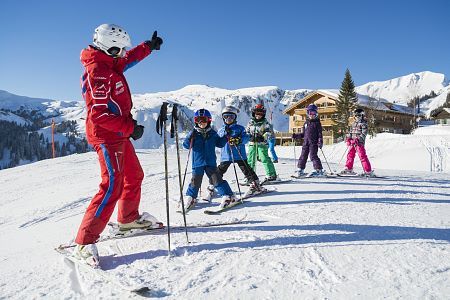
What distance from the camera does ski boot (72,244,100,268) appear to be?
3057mm

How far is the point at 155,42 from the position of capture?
4.52 m

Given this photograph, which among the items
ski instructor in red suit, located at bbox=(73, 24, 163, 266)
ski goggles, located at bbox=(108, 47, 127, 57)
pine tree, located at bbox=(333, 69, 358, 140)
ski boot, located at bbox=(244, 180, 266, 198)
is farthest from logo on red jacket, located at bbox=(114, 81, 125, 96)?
pine tree, located at bbox=(333, 69, 358, 140)

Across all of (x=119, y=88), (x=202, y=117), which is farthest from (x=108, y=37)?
(x=202, y=117)

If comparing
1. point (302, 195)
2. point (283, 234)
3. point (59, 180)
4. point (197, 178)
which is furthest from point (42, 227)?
point (59, 180)

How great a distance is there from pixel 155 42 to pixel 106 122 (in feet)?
5.60

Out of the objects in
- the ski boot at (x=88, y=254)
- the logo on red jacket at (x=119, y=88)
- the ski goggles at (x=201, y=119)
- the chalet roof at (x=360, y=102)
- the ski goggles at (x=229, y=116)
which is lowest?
the ski boot at (x=88, y=254)

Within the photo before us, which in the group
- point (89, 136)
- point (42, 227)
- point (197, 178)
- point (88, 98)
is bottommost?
point (42, 227)

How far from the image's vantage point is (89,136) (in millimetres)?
3498

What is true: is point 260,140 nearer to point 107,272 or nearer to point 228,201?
point 228,201

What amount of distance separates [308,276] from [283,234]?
3.61 ft

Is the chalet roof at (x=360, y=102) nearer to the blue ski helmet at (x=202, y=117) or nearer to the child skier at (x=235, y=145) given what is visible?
the child skier at (x=235, y=145)

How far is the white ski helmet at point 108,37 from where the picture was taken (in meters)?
3.64

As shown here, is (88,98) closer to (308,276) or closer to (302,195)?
(308,276)

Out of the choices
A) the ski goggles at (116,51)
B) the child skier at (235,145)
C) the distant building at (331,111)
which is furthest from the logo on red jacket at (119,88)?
the distant building at (331,111)
